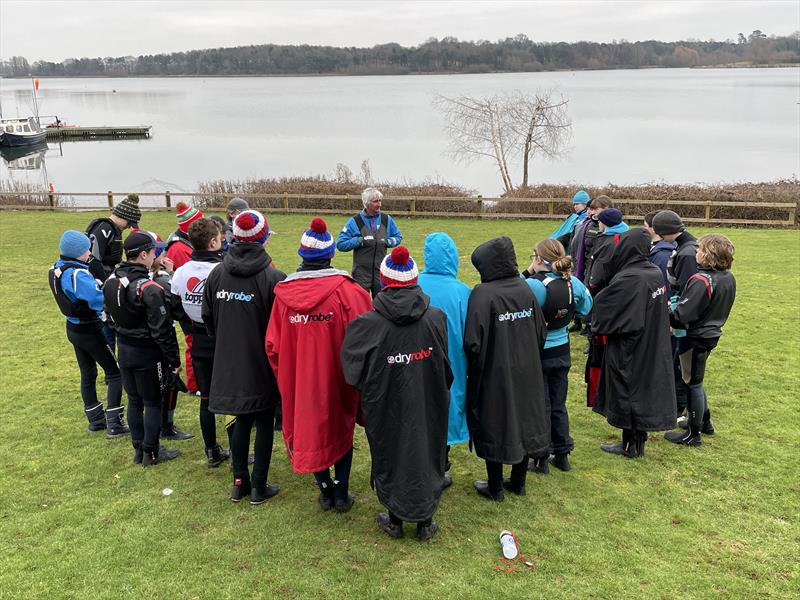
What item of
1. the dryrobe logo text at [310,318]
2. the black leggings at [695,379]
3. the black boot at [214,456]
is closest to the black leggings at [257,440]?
the black boot at [214,456]

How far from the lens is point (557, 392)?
5.00m

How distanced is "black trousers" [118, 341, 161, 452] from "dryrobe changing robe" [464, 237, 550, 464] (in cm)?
263

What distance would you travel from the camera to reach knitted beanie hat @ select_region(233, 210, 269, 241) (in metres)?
4.29

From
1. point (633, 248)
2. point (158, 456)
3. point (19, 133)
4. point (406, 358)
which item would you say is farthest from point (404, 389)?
point (19, 133)

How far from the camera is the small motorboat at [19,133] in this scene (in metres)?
52.4

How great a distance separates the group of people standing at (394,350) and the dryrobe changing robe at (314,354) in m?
0.01

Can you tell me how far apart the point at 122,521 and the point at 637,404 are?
13.6 feet

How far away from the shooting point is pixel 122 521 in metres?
4.48

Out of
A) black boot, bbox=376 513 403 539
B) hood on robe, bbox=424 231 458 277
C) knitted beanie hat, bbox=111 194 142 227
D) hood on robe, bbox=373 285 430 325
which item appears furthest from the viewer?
knitted beanie hat, bbox=111 194 142 227

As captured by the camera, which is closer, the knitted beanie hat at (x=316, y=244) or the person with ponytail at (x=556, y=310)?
the knitted beanie hat at (x=316, y=244)

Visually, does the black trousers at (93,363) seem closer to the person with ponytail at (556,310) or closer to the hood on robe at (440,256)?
the hood on robe at (440,256)

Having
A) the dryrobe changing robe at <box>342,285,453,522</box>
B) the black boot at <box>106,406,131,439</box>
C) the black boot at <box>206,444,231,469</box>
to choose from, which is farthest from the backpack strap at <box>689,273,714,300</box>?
the black boot at <box>106,406,131,439</box>

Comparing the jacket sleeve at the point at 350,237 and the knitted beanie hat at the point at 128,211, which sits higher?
the knitted beanie hat at the point at 128,211

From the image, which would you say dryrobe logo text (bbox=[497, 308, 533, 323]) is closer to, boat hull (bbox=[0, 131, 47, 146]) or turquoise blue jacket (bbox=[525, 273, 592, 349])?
turquoise blue jacket (bbox=[525, 273, 592, 349])
